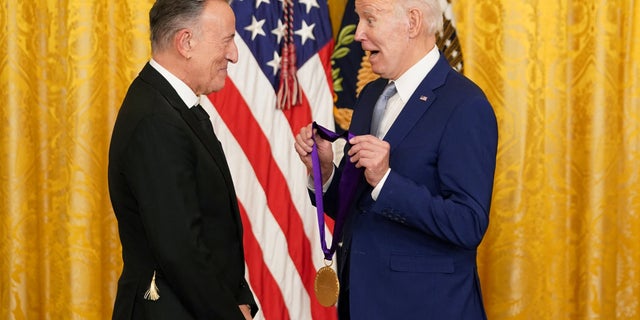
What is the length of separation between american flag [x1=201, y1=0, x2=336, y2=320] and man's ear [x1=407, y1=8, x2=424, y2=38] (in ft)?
4.61

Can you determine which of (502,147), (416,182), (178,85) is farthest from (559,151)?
(178,85)

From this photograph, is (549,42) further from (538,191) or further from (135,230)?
(135,230)

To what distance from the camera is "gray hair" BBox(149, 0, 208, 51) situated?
221 centimetres

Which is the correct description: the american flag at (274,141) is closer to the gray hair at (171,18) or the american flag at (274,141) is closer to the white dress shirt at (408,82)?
the white dress shirt at (408,82)

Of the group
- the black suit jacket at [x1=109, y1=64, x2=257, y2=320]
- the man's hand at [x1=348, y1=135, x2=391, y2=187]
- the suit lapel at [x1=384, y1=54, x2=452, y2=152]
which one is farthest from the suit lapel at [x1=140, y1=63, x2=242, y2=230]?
the suit lapel at [x1=384, y1=54, x2=452, y2=152]

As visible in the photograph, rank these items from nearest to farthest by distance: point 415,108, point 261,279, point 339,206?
point 415,108 → point 339,206 → point 261,279

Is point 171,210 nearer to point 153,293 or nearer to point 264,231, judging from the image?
point 153,293

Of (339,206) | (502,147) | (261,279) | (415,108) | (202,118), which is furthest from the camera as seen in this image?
(502,147)

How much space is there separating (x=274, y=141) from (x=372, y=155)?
166 cm

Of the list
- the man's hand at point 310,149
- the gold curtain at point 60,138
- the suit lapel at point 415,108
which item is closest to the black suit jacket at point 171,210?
the man's hand at point 310,149

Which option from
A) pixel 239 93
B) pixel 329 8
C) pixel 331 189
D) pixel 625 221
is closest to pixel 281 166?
pixel 239 93

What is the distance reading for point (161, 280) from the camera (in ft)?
6.81

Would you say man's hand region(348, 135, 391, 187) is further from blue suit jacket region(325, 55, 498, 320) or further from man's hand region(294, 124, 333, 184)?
man's hand region(294, 124, 333, 184)

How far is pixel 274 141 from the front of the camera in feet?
12.6
